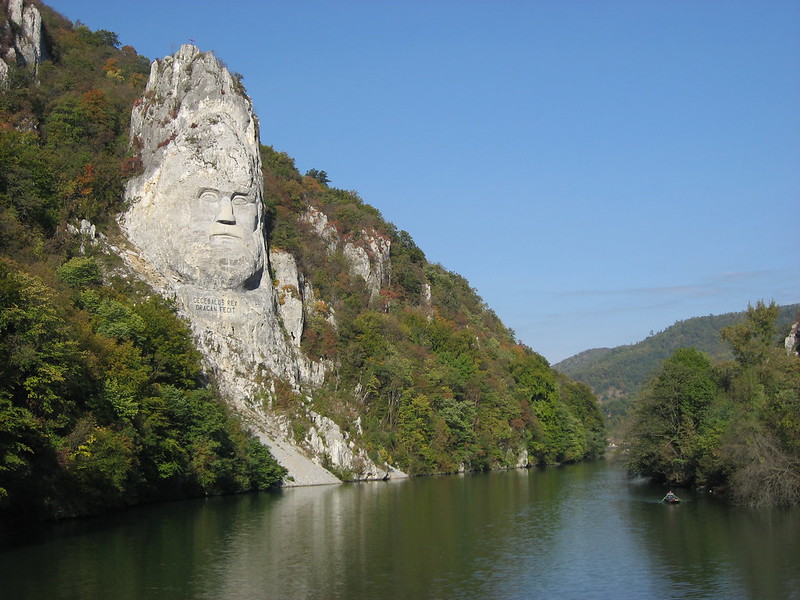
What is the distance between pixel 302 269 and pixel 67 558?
57.1 meters

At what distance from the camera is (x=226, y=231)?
69562 millimetres

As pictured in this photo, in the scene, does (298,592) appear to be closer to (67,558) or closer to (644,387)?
(67,558)

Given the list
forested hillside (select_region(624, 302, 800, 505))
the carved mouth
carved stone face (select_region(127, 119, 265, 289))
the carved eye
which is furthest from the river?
the carved eye

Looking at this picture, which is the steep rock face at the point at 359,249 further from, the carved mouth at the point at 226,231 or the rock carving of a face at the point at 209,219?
the carved mouth at the point at 226,231

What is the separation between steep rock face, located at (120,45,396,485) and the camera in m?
65.6

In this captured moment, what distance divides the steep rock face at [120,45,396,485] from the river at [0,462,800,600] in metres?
17.3

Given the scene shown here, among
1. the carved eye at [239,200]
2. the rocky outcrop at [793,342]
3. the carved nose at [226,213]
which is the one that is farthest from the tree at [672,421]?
the carved eye at [239,200]

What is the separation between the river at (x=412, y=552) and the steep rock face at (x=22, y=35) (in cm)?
5237

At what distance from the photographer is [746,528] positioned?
35719 mm

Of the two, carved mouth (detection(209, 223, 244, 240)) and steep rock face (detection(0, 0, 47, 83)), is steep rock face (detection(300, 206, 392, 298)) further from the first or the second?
steep rock face (detection(0, 0, 47, 83))

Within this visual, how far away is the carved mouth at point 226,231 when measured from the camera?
69125 millimetres

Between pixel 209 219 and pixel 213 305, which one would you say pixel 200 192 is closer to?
pixel 209 219

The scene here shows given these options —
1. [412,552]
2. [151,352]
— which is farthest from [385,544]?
[151,352]

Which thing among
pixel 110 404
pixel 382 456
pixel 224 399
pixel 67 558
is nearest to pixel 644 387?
pixel 382 456
